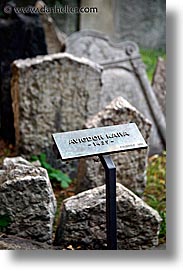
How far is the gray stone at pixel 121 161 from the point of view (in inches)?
126

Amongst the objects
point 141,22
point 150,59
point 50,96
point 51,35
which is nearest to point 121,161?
point 50,96

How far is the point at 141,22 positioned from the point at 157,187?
1286mm

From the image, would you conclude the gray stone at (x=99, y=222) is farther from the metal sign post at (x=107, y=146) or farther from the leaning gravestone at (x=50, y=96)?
the leaning gravestone at (x=50, y=96)

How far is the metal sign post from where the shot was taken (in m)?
2.48

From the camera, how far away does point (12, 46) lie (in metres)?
3.73

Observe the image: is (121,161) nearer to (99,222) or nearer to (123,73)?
(99,222)

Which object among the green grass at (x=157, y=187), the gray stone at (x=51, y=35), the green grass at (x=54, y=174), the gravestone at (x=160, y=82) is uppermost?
the gray stone at (x=51, y=35)

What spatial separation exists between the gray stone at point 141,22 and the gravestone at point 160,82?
0.80 feet

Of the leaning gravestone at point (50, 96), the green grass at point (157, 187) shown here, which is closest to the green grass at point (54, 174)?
the leaning gravestone at point (50, 96)

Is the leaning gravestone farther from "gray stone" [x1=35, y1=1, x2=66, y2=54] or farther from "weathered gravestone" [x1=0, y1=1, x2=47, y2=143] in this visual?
"gray stone" [x1=35, y1=1, x2=66, y2=54]

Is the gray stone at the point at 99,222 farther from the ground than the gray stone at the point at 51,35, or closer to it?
closer to it

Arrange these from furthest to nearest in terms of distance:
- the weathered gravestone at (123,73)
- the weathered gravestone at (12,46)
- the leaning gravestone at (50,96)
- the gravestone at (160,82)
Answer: the gravestone at (160,82) → the weathered gravestone at (123,73) → the weathered gravestone at (12,46) → the leaning gravestone at (50,96)

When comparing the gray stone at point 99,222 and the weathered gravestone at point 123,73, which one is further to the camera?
the weathered gravestone at point 123,73

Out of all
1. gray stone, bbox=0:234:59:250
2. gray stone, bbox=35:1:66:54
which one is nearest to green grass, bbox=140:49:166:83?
gray stone, bbox=35:1:66:54
